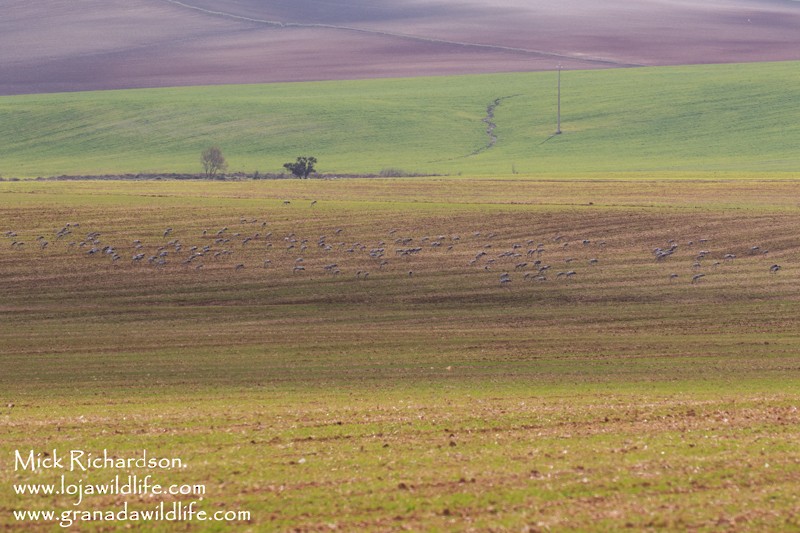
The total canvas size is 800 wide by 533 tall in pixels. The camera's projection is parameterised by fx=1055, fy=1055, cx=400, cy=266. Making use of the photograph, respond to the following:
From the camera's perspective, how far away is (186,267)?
135ft

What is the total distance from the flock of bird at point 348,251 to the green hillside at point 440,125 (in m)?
43.4

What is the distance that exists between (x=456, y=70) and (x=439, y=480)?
423 ft

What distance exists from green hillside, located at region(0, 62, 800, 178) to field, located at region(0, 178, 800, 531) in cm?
3472

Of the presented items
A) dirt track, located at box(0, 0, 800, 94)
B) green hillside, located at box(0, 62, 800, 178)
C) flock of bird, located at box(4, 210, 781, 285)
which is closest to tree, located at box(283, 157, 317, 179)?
green hillside, located at box(0, 62, 800, 178)

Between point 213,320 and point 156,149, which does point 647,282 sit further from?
point 156,149

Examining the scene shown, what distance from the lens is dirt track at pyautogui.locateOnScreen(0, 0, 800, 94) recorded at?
457 ft

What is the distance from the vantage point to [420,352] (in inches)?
1088

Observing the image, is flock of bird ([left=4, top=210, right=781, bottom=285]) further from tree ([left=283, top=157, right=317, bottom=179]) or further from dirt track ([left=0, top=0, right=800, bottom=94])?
dirt track ([left=0, top=0, right=800, bottom=94])

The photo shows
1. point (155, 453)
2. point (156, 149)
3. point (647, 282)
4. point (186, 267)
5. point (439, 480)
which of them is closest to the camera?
point (439, 480)

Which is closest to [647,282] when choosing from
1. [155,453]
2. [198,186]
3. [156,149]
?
[155,453]

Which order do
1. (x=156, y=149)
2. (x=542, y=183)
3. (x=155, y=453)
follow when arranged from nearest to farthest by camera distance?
1. (x=155, y=453)
2. (x=542, y=183)
3. (x=156, y=149)

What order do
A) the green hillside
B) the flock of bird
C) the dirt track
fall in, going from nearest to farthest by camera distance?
the flock of bird
the green hillside
the dirt track

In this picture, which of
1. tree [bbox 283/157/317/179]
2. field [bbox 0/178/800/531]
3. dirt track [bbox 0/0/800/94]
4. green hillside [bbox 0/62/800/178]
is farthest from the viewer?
dirt track [bbox 0/0/800/94]

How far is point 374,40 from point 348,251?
106 metres
